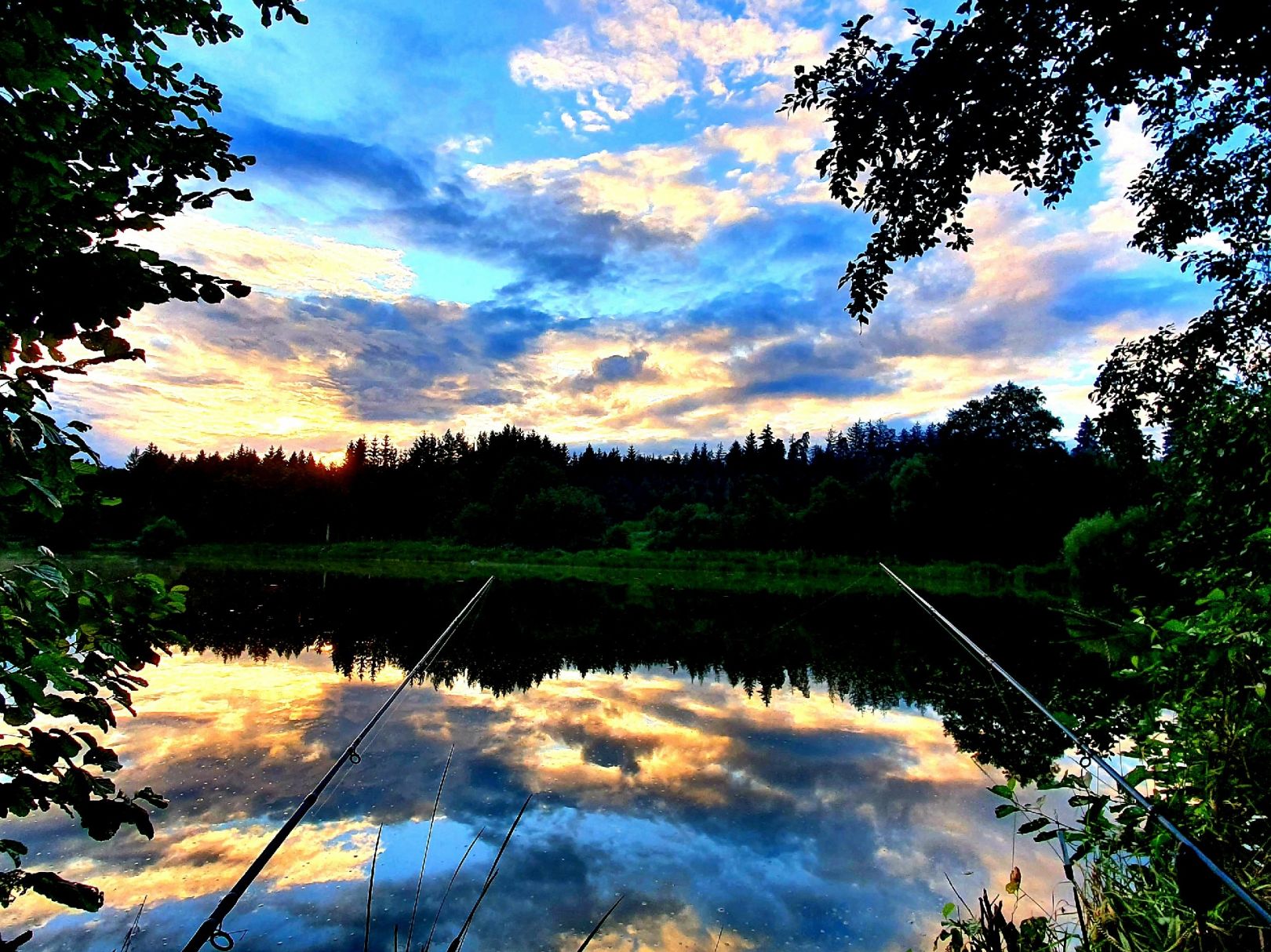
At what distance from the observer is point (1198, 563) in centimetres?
662

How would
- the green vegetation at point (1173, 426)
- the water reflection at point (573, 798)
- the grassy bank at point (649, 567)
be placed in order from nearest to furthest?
the green vegetation at point (1173, 426) → the water reflection at point (573, 798) → the grassy bank at point (649, 567)

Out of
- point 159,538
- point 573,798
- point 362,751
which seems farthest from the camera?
point 159,538

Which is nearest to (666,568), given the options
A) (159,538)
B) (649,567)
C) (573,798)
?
(649,567)

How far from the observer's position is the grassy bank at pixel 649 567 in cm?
3525

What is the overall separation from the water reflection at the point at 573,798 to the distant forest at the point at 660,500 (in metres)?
19.9

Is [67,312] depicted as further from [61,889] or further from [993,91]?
[993,91]

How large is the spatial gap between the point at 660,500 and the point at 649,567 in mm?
53042

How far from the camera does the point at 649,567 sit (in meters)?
44.5

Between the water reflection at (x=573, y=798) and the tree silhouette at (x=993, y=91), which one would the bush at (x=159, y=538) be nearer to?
the water reflection at (x=573, y=798)

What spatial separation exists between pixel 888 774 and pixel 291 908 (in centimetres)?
677

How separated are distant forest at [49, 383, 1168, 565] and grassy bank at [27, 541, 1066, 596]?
19.9 feet

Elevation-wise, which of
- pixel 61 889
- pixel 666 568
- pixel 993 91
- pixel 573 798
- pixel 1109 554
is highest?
pixel 993 91

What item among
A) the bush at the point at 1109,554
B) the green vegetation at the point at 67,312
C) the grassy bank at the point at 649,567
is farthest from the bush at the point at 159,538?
the green vegetation at the point at 67,312

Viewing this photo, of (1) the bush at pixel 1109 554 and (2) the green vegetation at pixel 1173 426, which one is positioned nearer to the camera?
(2) the green vegetation at pixel 1173 426
